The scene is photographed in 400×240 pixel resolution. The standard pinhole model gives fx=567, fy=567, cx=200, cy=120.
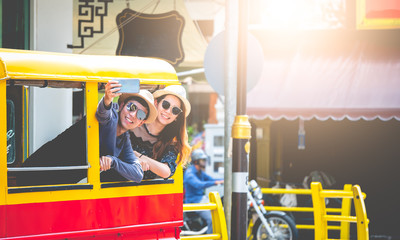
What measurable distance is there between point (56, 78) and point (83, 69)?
287 mm

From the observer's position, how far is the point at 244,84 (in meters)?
5.84

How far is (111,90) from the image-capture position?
17.2 ft

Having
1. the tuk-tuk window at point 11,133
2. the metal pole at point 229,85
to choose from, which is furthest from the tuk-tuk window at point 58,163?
the metal pole at point 229,85

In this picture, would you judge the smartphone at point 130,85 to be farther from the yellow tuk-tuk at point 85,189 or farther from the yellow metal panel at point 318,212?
the yellow metal panel at point 318,212

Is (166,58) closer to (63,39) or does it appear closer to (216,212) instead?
(63,39)


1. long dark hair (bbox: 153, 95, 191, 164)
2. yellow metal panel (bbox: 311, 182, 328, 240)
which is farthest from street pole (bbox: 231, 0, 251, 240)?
yellow metal panel (bbox: 311, 182, 328, 240)

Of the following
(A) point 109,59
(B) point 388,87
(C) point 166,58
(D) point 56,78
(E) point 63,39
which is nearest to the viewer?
(D) point 56,78

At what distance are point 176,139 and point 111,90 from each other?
97cm

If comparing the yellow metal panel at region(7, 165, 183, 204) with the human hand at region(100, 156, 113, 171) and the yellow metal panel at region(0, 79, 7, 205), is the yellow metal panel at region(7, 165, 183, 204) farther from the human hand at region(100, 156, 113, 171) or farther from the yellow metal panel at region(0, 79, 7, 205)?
the human hand at region(100, 156, 113, 171)

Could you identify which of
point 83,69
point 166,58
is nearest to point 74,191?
point 83,69

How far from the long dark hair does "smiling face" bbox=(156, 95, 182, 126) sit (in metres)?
0.04

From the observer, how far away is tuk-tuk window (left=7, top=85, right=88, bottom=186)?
196 inches

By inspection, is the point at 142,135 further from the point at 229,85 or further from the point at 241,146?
the point at 229,85

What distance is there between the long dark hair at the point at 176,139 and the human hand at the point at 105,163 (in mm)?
551
